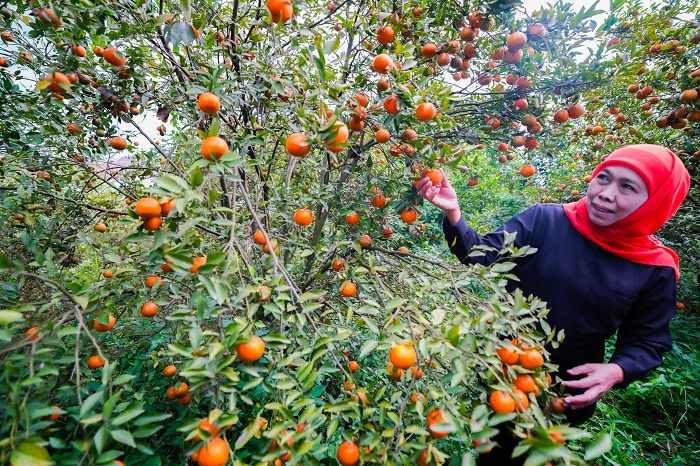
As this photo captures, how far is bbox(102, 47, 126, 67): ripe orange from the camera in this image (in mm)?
1339

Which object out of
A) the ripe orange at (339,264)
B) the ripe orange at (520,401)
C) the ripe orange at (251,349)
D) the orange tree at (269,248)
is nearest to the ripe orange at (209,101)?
the orange tree at (269,248)

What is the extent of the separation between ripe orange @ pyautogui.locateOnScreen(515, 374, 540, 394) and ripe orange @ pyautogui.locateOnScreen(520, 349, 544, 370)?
1.3 inches

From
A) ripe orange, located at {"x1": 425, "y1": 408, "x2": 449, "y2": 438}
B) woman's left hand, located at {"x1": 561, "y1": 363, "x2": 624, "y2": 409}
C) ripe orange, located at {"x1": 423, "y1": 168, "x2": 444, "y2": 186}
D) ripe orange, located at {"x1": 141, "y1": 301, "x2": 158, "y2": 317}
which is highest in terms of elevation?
ripe orange, located at {"x1": 423, "y1": 168, "x2": 444, "y2": 186}

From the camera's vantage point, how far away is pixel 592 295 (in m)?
1.51

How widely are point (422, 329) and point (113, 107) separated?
1643 millimetres

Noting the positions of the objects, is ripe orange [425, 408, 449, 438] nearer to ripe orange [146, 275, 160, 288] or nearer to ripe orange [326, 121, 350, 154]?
ripe orange [326, 121, 350, 154]

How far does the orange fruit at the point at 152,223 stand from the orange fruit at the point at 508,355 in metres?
0.92

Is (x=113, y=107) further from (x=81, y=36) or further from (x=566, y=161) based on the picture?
(x=566, y=161)

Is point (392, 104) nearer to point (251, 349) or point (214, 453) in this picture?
point (251, 349)

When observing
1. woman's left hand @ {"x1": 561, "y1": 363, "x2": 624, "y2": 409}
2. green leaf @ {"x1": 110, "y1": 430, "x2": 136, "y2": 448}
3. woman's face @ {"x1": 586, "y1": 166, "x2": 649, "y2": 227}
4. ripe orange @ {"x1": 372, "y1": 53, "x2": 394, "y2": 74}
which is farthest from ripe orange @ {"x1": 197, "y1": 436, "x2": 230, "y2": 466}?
woman's face @ {"x1": 586, "y1": 166, "x2": 649, "y2": 227}

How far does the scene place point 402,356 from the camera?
2.75 ft

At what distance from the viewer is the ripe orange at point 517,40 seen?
1.43m

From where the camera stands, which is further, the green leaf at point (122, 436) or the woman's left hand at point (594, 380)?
the woman's left hand at point (594, 380)

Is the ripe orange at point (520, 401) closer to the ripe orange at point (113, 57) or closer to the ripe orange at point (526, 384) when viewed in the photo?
the ripe orange at point (526, 384)
